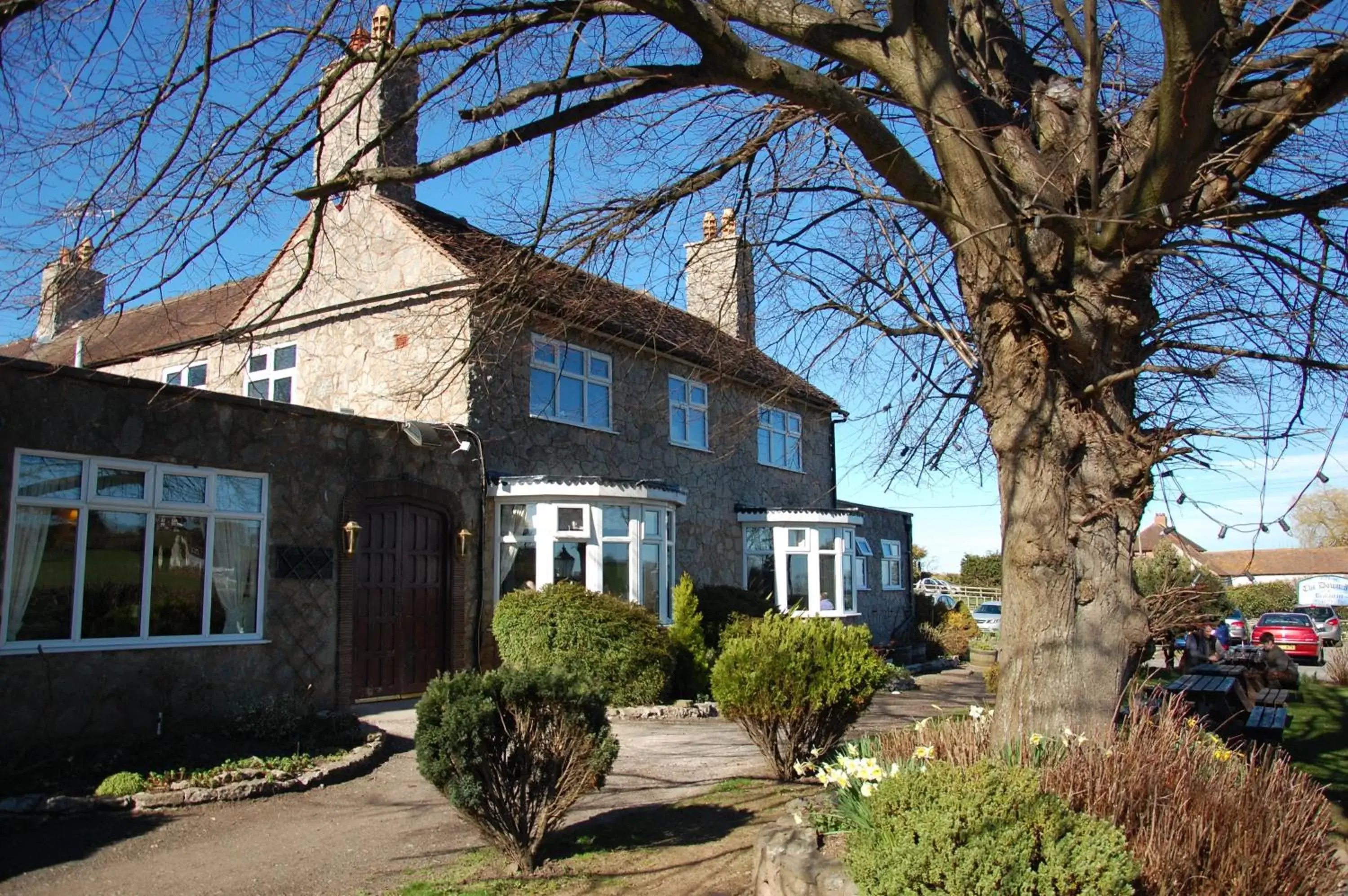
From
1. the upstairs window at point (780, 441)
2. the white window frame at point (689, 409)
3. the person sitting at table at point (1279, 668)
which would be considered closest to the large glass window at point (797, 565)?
the upstairs window at point (780, 441)

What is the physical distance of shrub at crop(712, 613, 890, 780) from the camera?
8.66 metres

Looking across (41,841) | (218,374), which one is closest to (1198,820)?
(41,841)

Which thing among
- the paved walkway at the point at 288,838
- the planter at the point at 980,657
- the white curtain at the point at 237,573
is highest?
the white curtain at the point at 237,573

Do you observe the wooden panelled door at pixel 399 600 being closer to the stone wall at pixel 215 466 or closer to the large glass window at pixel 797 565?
the stone wall at pixel 215 466

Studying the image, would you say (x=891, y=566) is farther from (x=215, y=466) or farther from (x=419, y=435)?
(x=215, y=466)

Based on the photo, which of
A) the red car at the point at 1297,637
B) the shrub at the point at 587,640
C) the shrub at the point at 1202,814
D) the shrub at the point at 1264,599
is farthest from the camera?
the shrub at the point at 1264,599

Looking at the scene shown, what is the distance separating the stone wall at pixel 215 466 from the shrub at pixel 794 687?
5579mm

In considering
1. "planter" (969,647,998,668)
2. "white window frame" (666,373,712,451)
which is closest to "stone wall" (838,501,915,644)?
"planter" (969,647,998,668)

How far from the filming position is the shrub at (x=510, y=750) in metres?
6.00

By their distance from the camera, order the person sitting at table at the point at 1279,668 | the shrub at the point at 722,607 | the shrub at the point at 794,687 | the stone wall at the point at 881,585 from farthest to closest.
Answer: the stone wall at the point at 881,585
the person sitting at table at the point at 1279,668
the shrub at the point at 722,607
the shrub at the point at 794,687

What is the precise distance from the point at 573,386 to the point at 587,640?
491cm

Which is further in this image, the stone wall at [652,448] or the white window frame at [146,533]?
the stone wall at [652,448]

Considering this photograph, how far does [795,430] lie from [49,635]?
55.8 feet

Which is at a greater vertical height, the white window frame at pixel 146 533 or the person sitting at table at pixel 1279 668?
the white window frame at pixel 146 533
